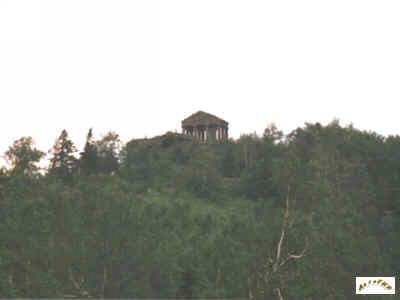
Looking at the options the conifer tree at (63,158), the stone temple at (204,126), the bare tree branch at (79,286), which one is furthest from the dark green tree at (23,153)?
the bare tree branch at (79,286)

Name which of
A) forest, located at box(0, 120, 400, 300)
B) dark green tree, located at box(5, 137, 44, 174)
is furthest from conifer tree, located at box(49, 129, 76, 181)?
forest, located at box(0, 120, 400, 300)

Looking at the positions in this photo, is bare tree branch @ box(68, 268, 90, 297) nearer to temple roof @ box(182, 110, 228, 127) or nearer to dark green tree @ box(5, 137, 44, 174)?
dark green tree @ box(5, 137, 44, 174)

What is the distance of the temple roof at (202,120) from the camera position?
286 ft

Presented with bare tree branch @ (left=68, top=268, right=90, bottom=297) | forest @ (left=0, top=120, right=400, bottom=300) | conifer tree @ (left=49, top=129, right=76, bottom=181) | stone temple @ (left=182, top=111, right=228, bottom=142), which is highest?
stone temple @ (left=182, top=111, right=228, bottom=142)

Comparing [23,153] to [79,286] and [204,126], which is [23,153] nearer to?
[204,126]

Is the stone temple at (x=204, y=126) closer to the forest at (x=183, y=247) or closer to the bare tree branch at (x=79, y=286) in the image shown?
the forest at (x=183, y=247)

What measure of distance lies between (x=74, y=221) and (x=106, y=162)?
36113mm

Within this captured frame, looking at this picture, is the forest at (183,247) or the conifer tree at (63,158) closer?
the forest at (183,247)

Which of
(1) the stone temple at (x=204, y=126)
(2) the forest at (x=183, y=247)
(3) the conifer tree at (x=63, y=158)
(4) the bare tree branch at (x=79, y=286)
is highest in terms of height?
(1) the stone temple at (x=204, y=126)

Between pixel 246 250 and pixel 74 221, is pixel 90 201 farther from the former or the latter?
pixel 246 250

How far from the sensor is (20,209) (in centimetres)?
3531

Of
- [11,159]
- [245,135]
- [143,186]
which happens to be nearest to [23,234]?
[143,186]

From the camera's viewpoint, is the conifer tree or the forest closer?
the forest

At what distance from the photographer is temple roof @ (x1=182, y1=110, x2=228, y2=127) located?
8719cm
